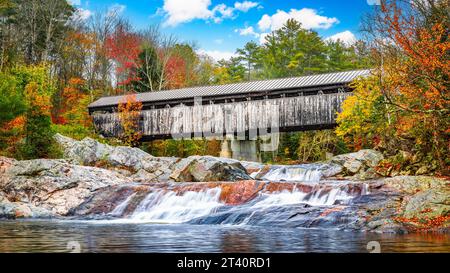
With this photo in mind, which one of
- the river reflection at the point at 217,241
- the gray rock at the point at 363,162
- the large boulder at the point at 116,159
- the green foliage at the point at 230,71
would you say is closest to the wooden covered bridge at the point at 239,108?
the gray rock at the point at 363,162

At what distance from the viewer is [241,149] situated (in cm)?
3194

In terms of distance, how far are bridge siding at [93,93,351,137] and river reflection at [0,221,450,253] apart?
61.8ft

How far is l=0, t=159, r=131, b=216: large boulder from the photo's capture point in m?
17.0

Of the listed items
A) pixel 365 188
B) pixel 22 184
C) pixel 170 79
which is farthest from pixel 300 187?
pixel 170 79

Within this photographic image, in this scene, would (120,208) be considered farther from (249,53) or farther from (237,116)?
(249,53)

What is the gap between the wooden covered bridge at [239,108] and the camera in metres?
28.8

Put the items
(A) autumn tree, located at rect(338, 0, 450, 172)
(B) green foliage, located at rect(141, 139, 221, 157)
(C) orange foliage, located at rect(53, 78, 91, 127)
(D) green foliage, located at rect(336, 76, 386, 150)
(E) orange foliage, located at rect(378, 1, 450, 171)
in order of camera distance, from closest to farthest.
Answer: (E) orange foliage, located at rect(378, 1, 450, 171) → (A) autumn tree, located at rect(338, 0, 450, 172) → (D) green foliage, located at rect(336, 76, 386, 150) → (B) green foliage, located at rect(141, 139, 221, 157) → (C) orange foliage, located at rect(53, 78, 91, 127)

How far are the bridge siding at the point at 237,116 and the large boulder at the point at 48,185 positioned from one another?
12.8 metres

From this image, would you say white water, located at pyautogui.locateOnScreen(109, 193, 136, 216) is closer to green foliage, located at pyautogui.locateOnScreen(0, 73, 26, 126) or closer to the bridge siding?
green foliage, located at pyautogui.locateOnScreen(0, 73, 26, 126)

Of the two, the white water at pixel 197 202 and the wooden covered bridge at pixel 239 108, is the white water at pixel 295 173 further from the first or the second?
the white water at pixel 197 202

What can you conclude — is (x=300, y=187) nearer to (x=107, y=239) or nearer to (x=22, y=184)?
(x=107, y=239)

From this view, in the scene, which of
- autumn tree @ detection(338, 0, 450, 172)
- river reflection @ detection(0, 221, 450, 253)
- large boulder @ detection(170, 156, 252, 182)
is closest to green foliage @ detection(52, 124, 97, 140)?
large boulder @ detection(170, 156, 252, 182)

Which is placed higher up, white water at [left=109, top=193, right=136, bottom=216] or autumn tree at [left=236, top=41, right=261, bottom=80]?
autumn tree at [left=236, top=41, right=261, bottom=80]

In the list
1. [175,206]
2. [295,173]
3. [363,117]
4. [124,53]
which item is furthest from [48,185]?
[124,53]
